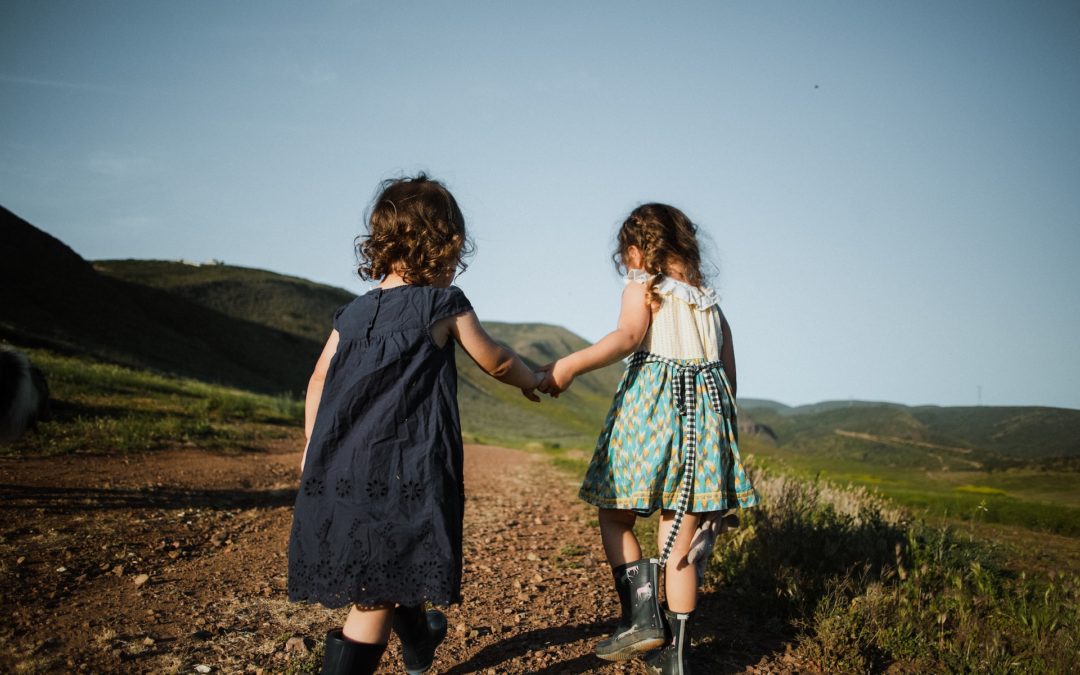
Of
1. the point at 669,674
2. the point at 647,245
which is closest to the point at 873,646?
the point at 669,674

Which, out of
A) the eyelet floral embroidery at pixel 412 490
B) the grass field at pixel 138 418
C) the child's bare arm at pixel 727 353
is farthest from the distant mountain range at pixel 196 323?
the eyelet floral embroidery at pixel 412 490

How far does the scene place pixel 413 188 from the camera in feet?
8.10

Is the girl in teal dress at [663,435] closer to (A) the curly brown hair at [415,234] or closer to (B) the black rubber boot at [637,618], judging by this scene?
(B) the black rubber boot at [637,618]

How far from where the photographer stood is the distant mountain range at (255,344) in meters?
7.78

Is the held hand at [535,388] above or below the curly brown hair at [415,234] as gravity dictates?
below

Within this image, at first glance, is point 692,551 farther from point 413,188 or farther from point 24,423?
point 24,423

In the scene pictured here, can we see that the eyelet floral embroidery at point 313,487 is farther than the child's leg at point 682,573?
No

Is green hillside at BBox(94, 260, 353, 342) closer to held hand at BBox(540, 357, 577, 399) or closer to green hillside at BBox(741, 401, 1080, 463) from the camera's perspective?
green hillside at BBox(741, 401, 1080, 463)

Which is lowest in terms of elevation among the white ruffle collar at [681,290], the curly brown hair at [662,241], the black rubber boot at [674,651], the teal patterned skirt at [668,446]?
the black rubber boot at [674,651]

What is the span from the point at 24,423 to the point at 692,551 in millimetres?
5572

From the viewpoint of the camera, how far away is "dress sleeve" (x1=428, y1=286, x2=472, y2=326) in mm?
2285

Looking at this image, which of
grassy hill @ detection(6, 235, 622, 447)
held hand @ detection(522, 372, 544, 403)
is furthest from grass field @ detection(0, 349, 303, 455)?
grassy hill @ detection(6, 235, 622, 447)

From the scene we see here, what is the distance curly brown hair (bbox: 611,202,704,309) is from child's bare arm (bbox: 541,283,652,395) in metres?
0.06

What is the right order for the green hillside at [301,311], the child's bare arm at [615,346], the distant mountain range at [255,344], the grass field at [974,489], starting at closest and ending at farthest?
1. the child's bare arm at [615,346]
2. the grass field at [974,489]
3. the distant mountain range at [255,344]
4. the green hillside at [301,311]
